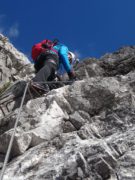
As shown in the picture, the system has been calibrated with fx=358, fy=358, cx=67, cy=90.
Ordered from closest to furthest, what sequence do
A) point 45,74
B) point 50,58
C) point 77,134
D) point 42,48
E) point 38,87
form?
point 77,134
point 38,87
point 45,74
point 50,58
point 42,48

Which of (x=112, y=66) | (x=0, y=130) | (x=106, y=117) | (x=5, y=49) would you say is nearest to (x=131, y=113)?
(x=106, y=117)

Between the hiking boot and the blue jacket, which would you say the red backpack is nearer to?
the blue jacket

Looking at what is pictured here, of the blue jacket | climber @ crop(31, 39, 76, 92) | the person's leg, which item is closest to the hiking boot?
the person's leg

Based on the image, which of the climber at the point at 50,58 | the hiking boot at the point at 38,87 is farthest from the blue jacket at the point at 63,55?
the hiking boot at the point at 38,87

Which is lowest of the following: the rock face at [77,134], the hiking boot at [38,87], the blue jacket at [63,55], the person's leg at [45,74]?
the rock face at [77,134]

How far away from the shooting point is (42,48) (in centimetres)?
1075

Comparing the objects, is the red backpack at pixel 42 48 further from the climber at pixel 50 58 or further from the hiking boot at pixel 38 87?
the hiking boot at pixel 38 87

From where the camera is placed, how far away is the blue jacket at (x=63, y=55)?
1049 centimetres

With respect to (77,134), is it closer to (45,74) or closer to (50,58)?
(45,74)

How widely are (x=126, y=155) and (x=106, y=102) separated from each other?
2809mm

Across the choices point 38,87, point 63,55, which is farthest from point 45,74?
point 63,55

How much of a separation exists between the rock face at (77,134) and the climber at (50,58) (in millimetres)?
1132

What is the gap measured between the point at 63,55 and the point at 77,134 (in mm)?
4783

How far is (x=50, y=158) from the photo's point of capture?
570 centimetres
